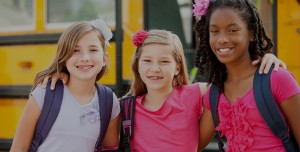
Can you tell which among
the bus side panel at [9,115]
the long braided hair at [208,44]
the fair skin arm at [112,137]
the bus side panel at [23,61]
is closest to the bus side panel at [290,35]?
the long braided hair at [208,44]

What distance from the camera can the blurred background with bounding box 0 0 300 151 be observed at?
2.57 m

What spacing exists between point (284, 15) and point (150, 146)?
1242 millimetres

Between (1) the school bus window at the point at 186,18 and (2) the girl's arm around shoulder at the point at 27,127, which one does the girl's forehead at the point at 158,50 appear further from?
(1) the school bus window at the point at 186,18

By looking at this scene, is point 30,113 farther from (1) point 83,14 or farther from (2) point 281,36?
(2) point 281,36

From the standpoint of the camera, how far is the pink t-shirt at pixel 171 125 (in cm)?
180

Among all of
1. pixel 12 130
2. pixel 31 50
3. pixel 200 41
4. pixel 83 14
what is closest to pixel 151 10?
pixel 83 14

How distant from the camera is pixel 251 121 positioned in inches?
63.2

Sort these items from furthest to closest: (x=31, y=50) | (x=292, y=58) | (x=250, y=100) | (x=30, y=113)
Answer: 1. (x=31, y=50)
2. (x=292, y=58)
3. (x=30, y=113)
4. (x=250, y=100)

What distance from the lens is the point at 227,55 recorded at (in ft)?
5.36

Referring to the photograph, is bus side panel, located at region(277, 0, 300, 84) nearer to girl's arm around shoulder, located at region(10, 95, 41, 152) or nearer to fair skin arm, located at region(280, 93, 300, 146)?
fair skin arm, located at region(280, 93, 300, 146)

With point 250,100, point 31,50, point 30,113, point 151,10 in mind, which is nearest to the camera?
point 250,100

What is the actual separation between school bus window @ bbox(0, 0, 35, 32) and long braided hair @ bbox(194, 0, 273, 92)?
1302 mm

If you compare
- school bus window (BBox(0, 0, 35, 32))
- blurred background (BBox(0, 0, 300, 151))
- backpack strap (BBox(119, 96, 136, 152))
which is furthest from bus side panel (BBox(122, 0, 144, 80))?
backpack strap (BBox(119, 96, 136, 152))

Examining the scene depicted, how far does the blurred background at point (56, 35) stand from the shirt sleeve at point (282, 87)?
0.92 metres
